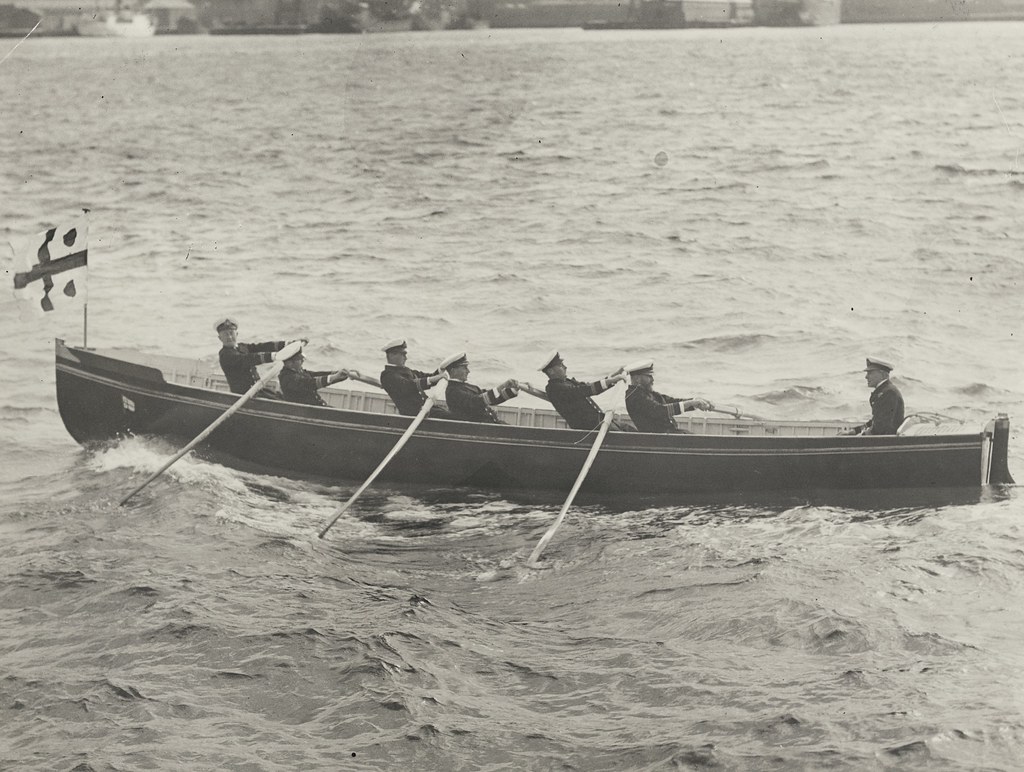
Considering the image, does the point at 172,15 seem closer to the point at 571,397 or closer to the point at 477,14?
the point at 477,14

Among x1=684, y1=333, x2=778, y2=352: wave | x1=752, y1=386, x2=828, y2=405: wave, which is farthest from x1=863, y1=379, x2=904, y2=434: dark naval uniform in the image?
x1=684, y1=333, x2=778, y2=352: wave

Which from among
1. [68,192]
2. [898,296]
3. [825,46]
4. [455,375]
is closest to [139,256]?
[68,192]

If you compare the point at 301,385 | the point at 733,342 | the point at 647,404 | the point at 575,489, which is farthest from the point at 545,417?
the point at 733,342

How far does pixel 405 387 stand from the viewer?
47.8ft

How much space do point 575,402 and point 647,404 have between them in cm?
89

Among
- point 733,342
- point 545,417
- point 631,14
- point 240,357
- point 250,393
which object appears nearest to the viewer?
point 250,393

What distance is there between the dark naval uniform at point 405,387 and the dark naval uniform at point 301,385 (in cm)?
95

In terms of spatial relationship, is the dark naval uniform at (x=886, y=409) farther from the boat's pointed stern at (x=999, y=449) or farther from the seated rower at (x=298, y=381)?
the seated rower at (x=298, y=381)

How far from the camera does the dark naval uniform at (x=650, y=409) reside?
45.1 ft

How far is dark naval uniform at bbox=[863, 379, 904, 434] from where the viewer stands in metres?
13.0

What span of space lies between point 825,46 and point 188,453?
1990 inches

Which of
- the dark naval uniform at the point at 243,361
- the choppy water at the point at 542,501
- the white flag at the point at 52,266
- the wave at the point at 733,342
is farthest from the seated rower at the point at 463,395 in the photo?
the wave at the point at 733,342

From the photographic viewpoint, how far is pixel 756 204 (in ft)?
99.1

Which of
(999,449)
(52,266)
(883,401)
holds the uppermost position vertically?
(52,266)
